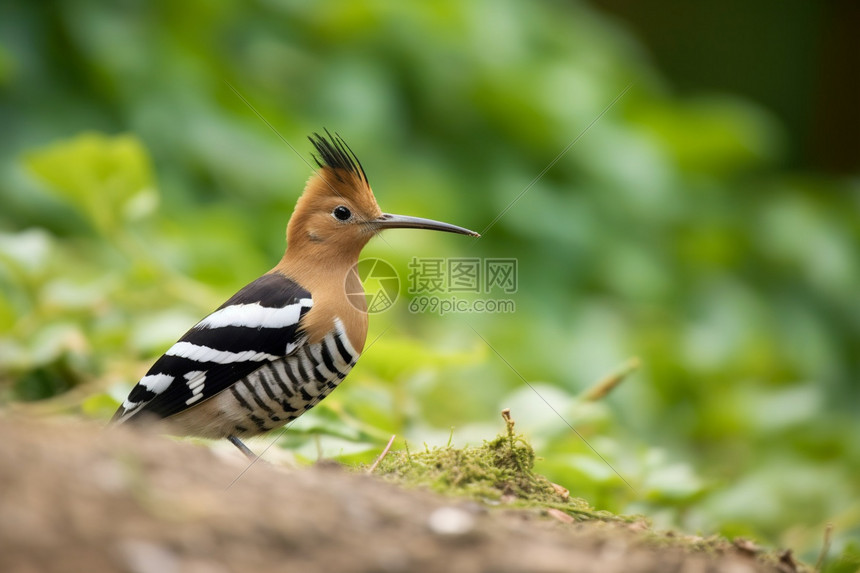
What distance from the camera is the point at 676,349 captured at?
5145mm

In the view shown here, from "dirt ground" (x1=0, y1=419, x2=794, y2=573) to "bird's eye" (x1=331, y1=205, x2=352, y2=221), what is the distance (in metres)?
1.19

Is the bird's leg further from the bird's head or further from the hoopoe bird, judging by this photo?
the bird's head

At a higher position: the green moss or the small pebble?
the green moss

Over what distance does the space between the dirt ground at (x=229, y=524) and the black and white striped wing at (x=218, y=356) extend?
0.70 m

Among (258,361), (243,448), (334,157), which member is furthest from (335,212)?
(243,448)

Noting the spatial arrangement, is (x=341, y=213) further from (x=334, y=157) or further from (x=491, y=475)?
(x=491, y=475)

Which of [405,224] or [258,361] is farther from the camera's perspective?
[405,224]

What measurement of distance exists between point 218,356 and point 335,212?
63cm

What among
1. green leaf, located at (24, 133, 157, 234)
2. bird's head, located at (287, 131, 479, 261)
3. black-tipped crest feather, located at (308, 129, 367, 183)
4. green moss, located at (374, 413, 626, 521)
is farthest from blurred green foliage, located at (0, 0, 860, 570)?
black-tipped crest feather, located at (308, 129, 367, 183)

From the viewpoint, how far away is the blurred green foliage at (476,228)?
136 inches

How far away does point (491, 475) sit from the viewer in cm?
223

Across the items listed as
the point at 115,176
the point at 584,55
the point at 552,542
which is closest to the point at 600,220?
the point at 584,55

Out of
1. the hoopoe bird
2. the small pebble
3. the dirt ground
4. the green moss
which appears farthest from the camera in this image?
the hoopoe bird

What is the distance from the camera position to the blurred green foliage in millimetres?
3467
